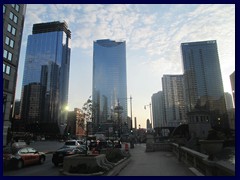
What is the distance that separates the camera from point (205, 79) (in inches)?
4707

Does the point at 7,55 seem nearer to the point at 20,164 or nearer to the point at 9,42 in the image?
the point at 9,42

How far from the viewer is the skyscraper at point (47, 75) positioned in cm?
14762

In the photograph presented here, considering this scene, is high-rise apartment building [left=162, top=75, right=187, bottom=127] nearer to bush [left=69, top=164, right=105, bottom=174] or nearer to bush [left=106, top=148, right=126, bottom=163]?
bush [left=106, top=148, right=126, bottom=163]

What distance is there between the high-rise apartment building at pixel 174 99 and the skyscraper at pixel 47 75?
6329cm

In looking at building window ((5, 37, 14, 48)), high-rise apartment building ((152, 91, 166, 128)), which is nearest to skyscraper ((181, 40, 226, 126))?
high-rise apartment building ((152, 91, 166, 128))

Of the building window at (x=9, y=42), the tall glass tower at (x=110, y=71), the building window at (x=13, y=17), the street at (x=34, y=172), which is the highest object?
the tall glass tower at (x=110, y=71)

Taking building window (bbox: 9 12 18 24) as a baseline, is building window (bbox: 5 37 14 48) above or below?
below

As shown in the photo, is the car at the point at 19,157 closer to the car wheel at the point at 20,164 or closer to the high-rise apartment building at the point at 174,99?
the car wheel at the point at 20,164

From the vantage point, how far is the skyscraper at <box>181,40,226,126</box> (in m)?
118

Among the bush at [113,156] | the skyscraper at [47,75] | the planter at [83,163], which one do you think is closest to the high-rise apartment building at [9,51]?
the bush at [113,156]

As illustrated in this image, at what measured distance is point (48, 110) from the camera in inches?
6033

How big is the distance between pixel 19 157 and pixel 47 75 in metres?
160

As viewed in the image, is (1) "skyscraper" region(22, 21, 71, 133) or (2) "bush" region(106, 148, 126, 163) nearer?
(2) "bush" region(106, 148, 126, 163)

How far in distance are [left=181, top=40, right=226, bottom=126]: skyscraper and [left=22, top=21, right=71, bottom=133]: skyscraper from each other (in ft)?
248
